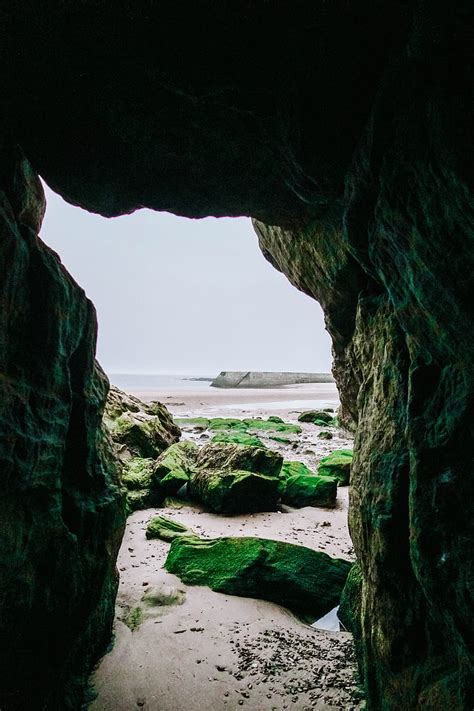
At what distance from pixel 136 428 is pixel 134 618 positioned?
7184 mm

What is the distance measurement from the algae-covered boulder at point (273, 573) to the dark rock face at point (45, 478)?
158 cm

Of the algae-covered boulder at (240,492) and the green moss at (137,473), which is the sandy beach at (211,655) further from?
the green moss at (137,473)

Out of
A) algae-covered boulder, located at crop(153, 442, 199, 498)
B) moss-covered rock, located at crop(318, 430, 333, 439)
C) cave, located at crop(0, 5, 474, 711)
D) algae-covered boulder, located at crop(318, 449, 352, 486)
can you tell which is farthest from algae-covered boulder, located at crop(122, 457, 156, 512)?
moss-covered rock, located at crop(318, 430, 333, 439)

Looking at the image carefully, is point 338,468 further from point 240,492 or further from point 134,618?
point 134,618

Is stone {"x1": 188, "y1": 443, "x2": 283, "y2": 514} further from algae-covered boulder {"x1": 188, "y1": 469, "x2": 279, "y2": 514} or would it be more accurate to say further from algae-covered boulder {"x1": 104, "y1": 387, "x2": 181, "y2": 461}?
algae-covered boulder {"x1": 104, "y1": 387, "x2": 181, "y2": 461}

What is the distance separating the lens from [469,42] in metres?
1.63

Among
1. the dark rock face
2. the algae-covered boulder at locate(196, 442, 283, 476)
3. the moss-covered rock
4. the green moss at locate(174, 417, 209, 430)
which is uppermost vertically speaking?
Answer: the dark rock face

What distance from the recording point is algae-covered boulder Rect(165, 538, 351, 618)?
4.87m

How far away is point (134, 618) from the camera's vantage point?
4.59m

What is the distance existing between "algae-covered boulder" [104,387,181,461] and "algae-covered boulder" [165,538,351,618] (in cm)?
531

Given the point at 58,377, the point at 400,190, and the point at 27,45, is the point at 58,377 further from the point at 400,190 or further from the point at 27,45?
the point at 400,190

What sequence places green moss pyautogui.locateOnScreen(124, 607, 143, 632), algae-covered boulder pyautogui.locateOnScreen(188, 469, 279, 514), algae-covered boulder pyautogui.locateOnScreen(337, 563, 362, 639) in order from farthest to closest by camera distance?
algae-covered boulder pyautogui.locateOnScreen(188, 469, 279, 514) < green moss pyautogui.locateOnScreen(124, 607, 143, 632) < algae-covered boulder pyautogui.locateOnScreen(337, 563, 362, 639)

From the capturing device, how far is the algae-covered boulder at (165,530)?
6.78 m

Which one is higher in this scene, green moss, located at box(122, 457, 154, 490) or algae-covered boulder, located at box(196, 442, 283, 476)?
algae-covered boulder, located at box(196, 442, 283, 476)
